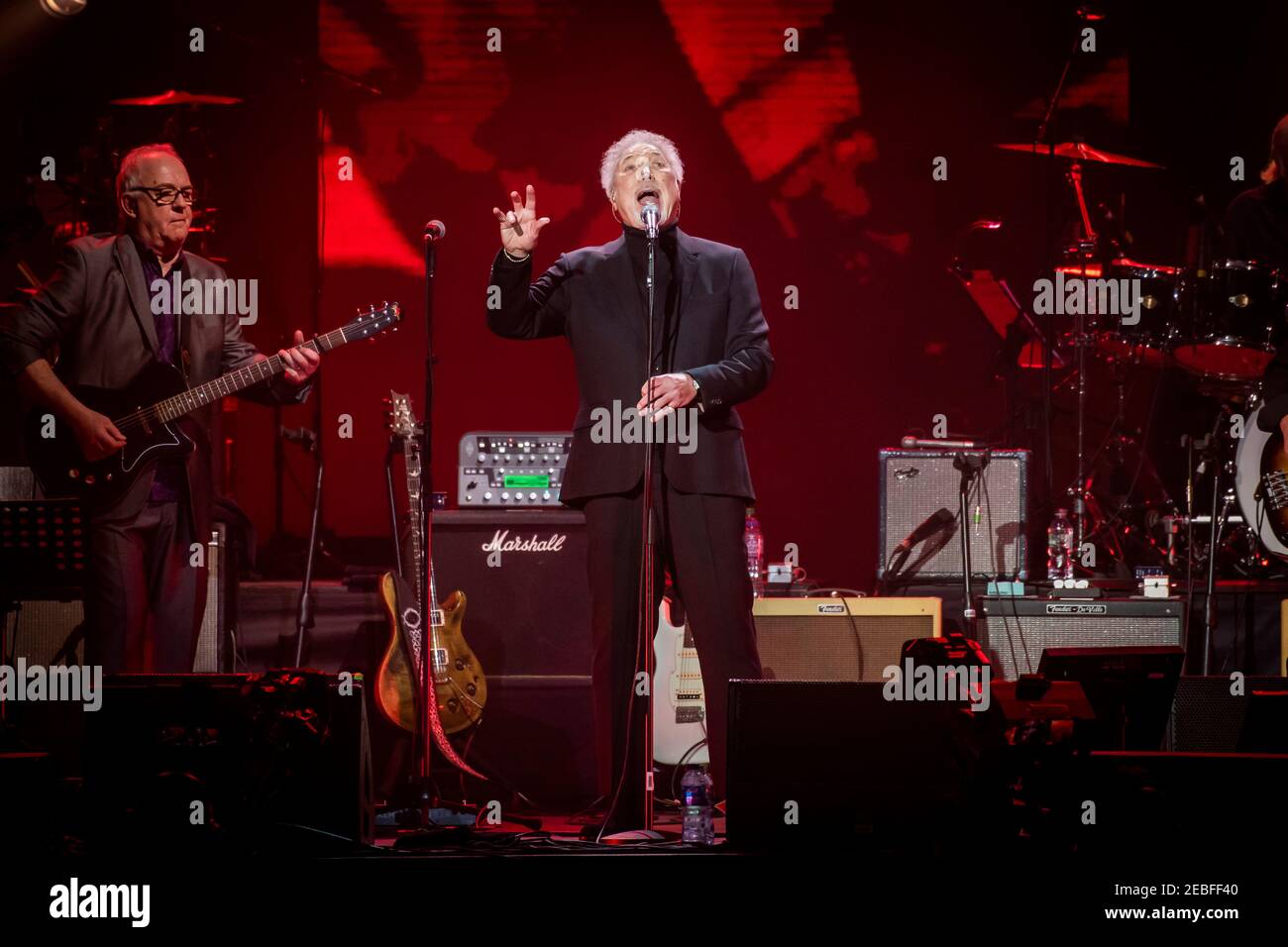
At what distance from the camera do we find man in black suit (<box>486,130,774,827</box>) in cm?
395

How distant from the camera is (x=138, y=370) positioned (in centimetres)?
482

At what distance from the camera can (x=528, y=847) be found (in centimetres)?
343

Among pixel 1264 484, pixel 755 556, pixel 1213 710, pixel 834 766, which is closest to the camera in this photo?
pixel 834 766

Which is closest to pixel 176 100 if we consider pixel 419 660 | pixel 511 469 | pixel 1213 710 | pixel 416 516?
pixel 511 469

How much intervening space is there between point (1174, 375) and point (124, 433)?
5.50 meters

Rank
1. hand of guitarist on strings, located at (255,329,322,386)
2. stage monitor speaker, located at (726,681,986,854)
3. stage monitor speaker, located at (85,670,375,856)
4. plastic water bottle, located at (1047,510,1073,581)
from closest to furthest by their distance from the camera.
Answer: stage monitor speaker, located at (85,670,375,856) → stage monitor speaker, located at (726,681,986,854) → hand of guitarist on strings, located at (255,329,322,386) → plastic water bottle, located at (1047,510,1073,581)

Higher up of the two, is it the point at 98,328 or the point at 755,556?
the point at 98,328

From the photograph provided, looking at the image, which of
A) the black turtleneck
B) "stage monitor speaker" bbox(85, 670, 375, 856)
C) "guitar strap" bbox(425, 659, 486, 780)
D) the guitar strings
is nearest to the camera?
"stage monitor speaker" bbox(85, 670, 375, 856)

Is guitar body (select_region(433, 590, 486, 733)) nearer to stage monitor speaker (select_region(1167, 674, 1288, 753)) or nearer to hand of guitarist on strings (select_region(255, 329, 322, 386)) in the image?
hand of guitarist on strings (select_region(255, 329, 322, 386))

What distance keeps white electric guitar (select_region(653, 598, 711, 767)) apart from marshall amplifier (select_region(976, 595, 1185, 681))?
1.21 metres

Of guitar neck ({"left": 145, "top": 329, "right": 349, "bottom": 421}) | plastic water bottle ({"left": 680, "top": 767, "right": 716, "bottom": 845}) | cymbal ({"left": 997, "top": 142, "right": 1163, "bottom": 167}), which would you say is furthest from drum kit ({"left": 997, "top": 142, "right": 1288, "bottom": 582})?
guitar neck ({"left": 145, "top": 329, "right": 349, "bottom": 421})

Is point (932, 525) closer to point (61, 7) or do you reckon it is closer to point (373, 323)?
point (373, 323)

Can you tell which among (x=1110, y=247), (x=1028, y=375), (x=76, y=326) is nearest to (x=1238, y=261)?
(x=1110, y=247)
